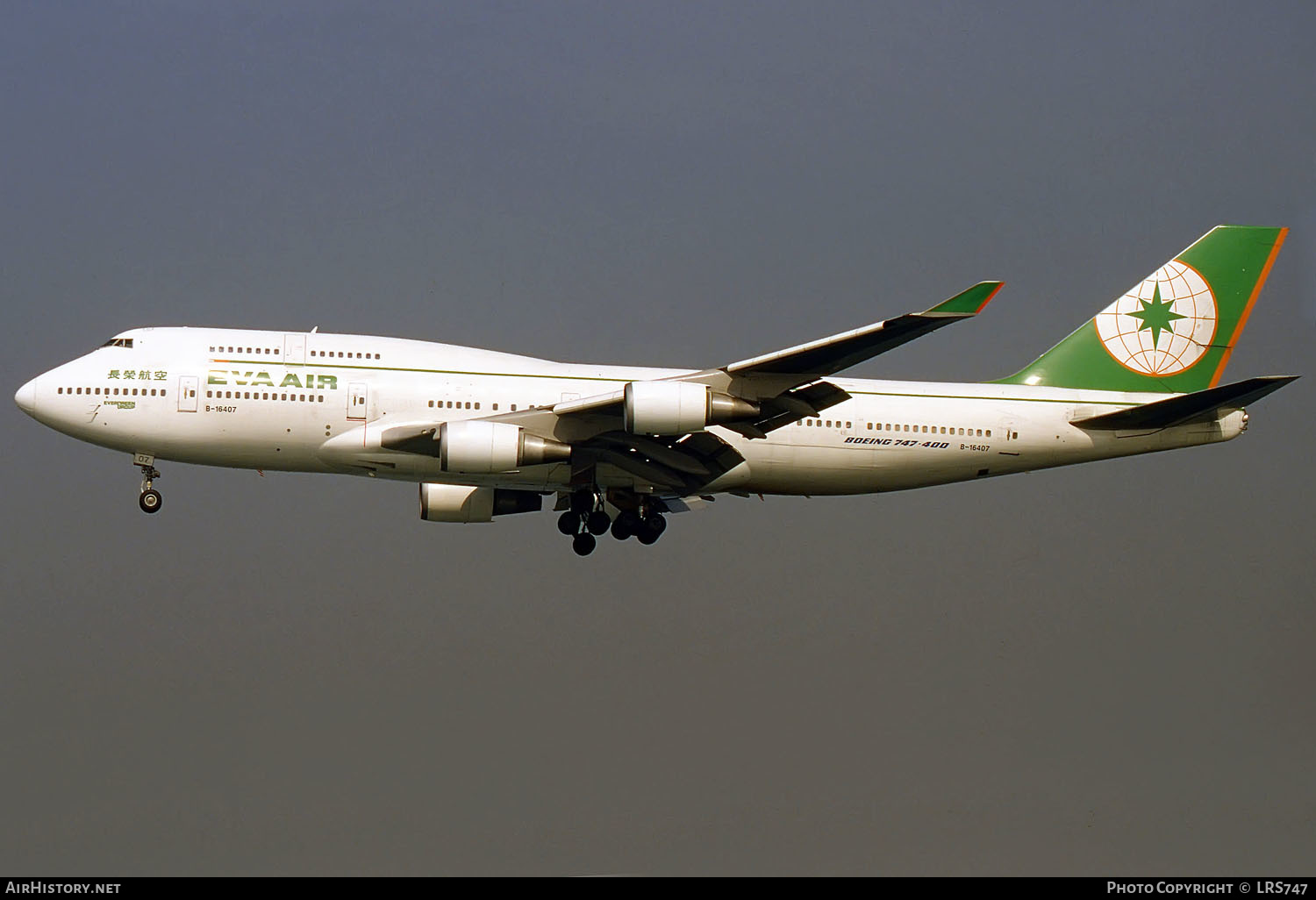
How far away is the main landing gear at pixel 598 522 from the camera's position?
126 feet

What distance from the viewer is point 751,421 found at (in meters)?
35.2

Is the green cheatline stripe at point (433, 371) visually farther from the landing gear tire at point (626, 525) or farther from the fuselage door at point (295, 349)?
the landing gear tire at point (626, 525)

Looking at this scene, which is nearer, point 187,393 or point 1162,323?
point 187,393

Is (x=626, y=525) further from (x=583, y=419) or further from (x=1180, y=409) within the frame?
(x=1180, y=409)

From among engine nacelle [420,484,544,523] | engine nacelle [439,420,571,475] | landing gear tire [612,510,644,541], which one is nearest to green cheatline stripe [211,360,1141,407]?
engine nacelle [439,420,571,475]

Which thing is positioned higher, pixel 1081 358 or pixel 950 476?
pixel 1081 358

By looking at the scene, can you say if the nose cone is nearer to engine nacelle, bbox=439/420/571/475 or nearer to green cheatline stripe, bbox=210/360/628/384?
green cheatline stripe, bbox=210/360/628/384

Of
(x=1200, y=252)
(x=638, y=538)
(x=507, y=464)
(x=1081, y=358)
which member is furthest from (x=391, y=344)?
(x=1200, y=252)

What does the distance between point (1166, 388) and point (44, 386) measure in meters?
25.5

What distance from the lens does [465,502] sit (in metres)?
39.9

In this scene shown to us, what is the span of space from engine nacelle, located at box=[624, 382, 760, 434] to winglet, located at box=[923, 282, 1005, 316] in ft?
17.2

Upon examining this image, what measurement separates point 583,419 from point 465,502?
5660 mm

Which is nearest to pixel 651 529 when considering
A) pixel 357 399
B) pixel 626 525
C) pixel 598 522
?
pixel 626 525

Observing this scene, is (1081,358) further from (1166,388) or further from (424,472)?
(424,472)
